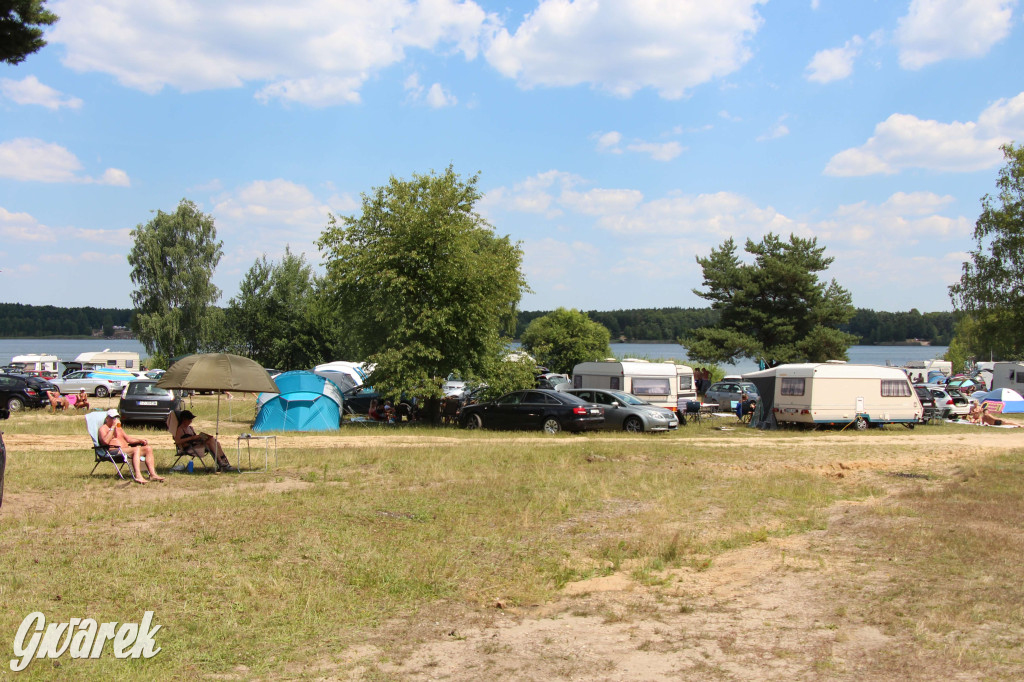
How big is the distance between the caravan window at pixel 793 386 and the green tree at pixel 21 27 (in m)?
22.5

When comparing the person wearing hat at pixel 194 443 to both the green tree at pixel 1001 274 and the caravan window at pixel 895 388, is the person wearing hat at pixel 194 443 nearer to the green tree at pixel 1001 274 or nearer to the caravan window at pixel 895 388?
the caravan window at pixel 895 388

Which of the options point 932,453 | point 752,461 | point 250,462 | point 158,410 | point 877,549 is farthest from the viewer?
point 158,410

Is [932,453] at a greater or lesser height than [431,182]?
lesser

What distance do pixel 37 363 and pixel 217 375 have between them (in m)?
43.6

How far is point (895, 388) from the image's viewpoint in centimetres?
2738

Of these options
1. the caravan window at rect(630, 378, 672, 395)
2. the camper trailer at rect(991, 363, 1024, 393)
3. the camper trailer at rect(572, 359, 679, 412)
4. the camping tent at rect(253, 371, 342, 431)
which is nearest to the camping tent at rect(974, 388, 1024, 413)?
the camper trailer at rect(991, 363, 1024, 393)

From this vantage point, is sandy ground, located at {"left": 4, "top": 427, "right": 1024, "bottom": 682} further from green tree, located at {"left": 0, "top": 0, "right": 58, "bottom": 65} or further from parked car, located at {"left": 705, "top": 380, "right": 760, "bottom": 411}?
parked car, located at {"left": 705, "top": 380, "right": 760, "bottom": 411}

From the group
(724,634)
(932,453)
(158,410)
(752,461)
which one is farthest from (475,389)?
(724,634)

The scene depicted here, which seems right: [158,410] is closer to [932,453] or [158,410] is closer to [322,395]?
[322,395]

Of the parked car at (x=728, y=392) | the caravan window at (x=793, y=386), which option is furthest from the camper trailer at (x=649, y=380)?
the parked car at (x=728, y=392)

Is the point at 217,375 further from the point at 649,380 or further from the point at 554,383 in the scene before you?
the point at 554,383

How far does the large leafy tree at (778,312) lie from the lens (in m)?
50.3

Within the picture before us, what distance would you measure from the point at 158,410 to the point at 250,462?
9350 mm

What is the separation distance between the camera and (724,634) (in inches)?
242
